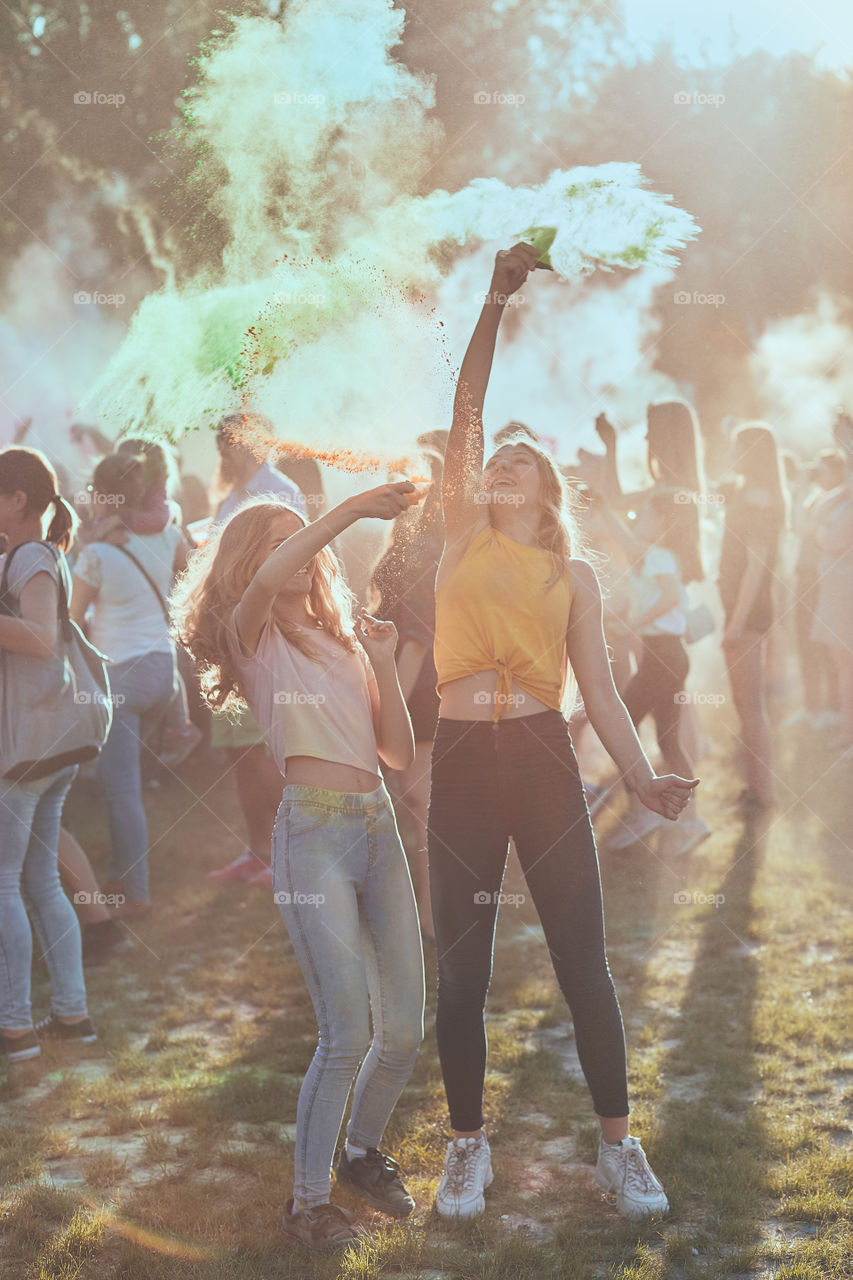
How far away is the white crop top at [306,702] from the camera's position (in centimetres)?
311

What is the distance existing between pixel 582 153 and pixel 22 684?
282cm

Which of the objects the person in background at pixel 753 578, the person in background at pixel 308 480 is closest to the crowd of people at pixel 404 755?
the person in background at pixel 308 480

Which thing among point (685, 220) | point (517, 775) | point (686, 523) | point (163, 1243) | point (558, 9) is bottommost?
point (163, 1243)

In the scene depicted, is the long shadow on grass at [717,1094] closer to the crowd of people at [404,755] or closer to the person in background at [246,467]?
the crowd of people at [404,755]

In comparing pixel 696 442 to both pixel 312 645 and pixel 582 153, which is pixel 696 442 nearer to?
pixel 582 153

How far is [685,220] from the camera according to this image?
3.73 m

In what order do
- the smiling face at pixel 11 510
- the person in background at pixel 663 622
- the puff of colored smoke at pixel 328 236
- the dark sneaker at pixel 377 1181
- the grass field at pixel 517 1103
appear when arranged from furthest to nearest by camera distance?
1. the person in background at pixel 663 622
2. the smiling face at pixel 11 510
3. the puff of colored smoke at pixel 328 236
4. the dark sneaker at pixel 377 1181
5. the grass field at pixel 517 1103

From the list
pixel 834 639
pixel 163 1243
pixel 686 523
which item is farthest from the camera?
pixel 834 639

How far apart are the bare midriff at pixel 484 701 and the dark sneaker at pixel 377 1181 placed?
4.00ft

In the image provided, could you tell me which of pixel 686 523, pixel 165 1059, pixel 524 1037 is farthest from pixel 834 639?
pixel 165 1059

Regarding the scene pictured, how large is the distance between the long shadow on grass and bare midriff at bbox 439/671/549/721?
1.37 meters

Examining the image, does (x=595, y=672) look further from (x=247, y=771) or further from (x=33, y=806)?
(x=247, y=771)

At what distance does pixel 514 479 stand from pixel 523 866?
1.06 meters

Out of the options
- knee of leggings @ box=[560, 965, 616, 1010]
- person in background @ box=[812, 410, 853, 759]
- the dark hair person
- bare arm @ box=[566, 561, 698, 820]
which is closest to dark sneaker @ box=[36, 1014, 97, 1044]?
the dark hair person
